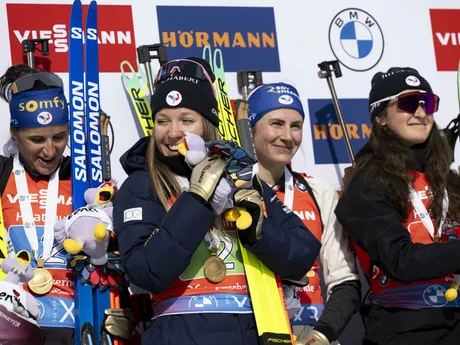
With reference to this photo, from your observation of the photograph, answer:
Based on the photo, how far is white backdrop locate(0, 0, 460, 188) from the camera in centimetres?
478

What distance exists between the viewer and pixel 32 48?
455 cm

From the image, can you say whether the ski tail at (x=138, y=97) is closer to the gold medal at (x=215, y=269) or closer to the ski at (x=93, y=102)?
the ski at (x=93, y=102)

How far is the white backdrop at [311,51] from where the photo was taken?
4.78m

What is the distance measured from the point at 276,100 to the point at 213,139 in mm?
1021

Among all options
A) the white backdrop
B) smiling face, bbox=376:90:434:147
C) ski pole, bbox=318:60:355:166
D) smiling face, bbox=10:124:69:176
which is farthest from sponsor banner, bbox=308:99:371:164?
smiling face, bbox=10:124:69:176

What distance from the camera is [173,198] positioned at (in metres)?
3.39

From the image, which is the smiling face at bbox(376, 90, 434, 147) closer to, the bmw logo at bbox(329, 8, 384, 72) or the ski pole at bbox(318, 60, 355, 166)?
the ski pole at bbox(318, 60, 355, 166)

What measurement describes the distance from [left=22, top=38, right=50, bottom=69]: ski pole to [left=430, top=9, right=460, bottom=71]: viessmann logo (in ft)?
7.82

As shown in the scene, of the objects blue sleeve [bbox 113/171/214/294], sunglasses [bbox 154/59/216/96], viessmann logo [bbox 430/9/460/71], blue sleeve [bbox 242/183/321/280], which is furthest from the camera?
viessmann logo [bbox 430/9/460/71]

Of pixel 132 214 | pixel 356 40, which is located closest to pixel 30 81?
pixel 132 214

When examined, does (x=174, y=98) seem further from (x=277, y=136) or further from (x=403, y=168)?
(x=403, y=168)

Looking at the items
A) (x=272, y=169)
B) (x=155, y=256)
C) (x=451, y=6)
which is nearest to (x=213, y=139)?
(x=155, y=256)

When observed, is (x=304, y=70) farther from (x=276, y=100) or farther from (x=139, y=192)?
(x=139, y=192)

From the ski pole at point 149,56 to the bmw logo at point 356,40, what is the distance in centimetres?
112
